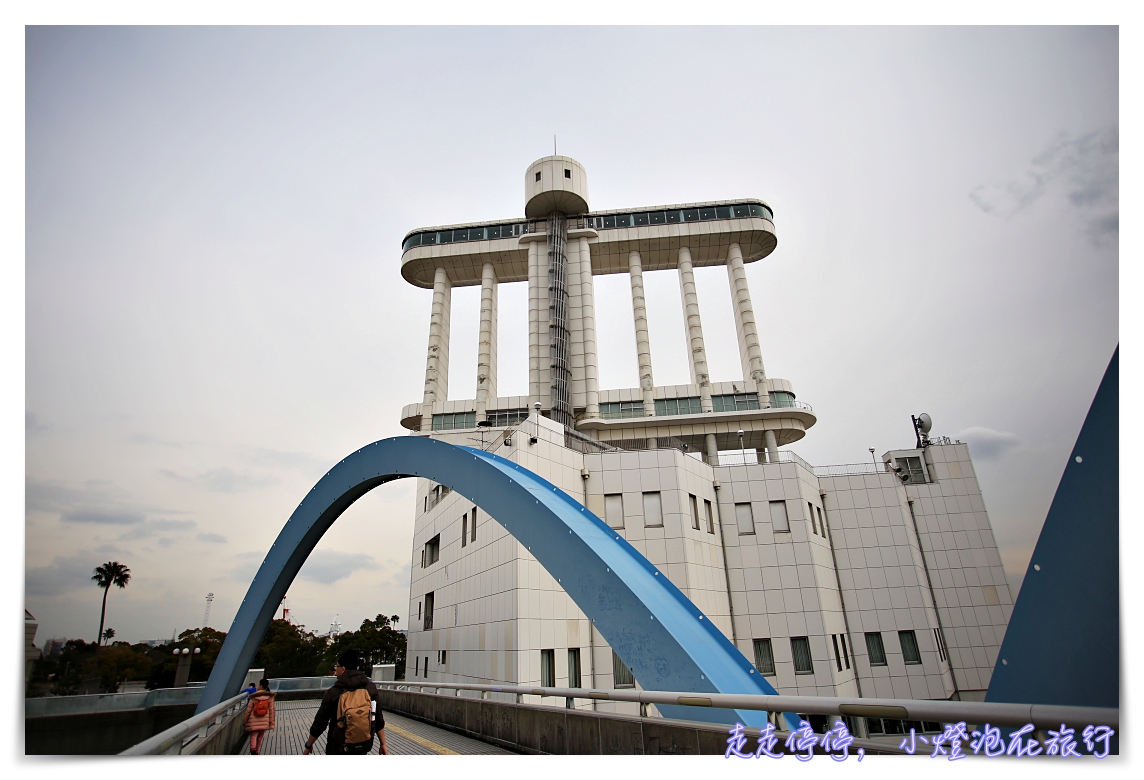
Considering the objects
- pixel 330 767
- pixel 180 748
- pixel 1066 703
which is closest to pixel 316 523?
pixel 180 748

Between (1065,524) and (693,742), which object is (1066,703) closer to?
(1065,524)

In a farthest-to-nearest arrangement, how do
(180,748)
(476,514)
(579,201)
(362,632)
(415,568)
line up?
(362,632), (579,201), (415,568), (476,514), (180,748)

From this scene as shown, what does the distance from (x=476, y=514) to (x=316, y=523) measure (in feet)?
37.9

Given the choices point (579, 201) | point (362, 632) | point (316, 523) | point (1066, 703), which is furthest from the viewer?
point (362, 632)

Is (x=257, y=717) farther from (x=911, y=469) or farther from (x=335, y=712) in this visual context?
(x=911, y=469)

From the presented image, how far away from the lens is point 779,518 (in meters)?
26.5

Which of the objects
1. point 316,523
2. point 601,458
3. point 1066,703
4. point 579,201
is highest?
point 579,201

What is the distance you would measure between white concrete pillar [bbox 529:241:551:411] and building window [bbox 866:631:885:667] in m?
26.8

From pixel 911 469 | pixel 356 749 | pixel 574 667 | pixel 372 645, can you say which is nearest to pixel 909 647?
pixel 911 469

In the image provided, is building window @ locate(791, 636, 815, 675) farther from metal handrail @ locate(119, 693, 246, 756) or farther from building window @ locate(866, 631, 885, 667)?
metal handrail @ locate(119, 693, 246, 756)

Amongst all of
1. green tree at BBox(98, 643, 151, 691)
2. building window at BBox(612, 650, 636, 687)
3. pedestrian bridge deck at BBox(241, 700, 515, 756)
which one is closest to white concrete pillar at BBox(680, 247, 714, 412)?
building window at BBox(612, 650, 636, 687)

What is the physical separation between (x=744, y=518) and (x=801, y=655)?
20.2 feet

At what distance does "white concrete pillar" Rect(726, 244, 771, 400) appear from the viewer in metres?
47.3

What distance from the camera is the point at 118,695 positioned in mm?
15039
